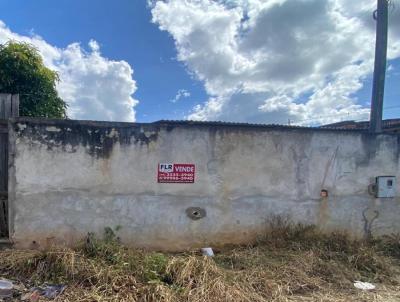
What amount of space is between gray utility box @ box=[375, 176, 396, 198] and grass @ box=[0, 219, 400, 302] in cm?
128

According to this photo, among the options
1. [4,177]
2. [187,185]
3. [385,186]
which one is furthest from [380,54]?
[4,177]

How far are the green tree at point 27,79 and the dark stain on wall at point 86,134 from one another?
7.07ft

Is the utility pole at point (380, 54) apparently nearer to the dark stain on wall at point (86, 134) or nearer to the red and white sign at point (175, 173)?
the red and white sign at point (175, 173)

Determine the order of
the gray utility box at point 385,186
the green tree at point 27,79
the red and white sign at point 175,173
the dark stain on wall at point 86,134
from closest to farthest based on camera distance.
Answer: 1. the dark stain on wall at point 86,134
2. the red and white sign at point 175,173
3. the gray utility box at point 385,186
4. the green tree at point 27,79

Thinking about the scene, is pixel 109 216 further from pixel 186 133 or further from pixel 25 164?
pixel 186 133

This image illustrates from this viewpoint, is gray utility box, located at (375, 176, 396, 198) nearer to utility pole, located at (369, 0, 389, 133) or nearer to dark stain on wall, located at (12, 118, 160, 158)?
A: utility pole, located at (369, 0, 389, 133)

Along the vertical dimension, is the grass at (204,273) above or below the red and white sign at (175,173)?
below

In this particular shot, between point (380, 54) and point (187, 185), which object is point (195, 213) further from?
point (380, 54)

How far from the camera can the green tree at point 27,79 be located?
681 cm

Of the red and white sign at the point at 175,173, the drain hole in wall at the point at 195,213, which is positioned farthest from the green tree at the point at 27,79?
the drain hole in wall at the point at 195,213

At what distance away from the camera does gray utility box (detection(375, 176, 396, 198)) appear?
20.1 feet

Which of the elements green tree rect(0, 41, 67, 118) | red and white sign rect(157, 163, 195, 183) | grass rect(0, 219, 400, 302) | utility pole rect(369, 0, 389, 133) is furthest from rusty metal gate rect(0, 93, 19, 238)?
utility pole rect(369, 0, 389, 133)

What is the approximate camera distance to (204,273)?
4086 millimetres

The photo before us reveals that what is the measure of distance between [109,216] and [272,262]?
256 cm
